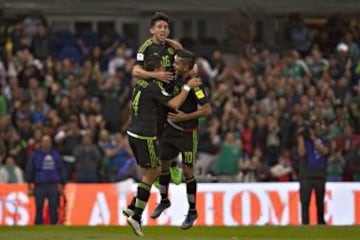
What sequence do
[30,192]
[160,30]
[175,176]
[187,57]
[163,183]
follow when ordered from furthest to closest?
[30,192] → [175,176] → [163,183] → [160,30] → [187,57]

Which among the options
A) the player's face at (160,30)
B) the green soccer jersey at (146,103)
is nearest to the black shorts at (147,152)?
the green soccer jersey at (146,103)

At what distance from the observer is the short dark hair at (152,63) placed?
20.4 meters

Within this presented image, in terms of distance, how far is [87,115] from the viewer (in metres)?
34.7

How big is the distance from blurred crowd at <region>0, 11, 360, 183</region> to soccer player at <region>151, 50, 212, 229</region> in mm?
9587

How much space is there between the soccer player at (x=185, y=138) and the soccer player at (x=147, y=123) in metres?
0.37

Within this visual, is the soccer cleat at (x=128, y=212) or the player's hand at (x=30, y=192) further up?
the soccer cleat at (x=128, y=212)

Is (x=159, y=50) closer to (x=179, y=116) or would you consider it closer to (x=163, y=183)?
(x=179, y=116)

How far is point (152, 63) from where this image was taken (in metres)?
20.4

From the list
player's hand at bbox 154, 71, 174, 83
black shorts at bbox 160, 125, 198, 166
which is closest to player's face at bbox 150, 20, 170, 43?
player's hand at bbox 154, 71, 174, 83

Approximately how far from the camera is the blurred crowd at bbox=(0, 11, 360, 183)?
108 ft

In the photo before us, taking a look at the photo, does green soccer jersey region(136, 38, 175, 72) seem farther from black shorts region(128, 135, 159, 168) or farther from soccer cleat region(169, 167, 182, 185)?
soccer cleat region(169, 167, 182, 185)

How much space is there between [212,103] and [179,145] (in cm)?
1411

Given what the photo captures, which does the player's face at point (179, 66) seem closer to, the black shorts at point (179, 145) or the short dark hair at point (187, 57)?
the short dark hair at point (187, 57)

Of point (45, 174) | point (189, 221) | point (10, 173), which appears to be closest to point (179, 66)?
point (189, 221)
